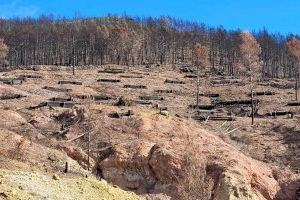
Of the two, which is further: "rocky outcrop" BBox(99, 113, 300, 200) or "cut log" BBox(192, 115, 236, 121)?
"cut log" BBox(192, 115, 236, 121)

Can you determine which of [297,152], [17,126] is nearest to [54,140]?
[17,126]

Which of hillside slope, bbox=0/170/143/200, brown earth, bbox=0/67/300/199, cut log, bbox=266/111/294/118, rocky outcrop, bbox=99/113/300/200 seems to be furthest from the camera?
cut log, bbox=266/111/294/118

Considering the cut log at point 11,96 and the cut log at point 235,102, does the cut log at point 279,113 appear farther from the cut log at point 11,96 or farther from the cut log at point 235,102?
the cut log at point 11,96

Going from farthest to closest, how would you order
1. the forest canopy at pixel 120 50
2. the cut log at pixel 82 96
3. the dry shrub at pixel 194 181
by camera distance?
the forest canopy at pixel 120 50 → the cut log at pixel 82 96 → the dry shrub at pixel 194 181

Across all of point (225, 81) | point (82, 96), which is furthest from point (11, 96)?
point (225, 81)

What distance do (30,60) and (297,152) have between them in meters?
116

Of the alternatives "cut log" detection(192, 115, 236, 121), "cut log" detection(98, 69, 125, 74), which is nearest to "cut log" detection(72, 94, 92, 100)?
"cut log" detection(192, 115, 236, 121)

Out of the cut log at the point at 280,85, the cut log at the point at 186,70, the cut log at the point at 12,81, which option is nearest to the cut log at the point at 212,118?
the cut log at the point at 12,81

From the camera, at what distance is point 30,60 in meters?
160

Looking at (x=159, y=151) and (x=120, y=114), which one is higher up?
(x=120, y=114)

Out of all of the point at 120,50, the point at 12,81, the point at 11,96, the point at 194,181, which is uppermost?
the point at 120,50

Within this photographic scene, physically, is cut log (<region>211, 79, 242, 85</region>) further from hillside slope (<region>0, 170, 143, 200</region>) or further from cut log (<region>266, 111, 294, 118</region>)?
hillside slope (<region>0, 170, 143, 200</region>)

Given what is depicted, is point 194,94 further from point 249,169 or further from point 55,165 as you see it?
point 55,165

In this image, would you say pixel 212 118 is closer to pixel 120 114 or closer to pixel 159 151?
pixel 120 114
